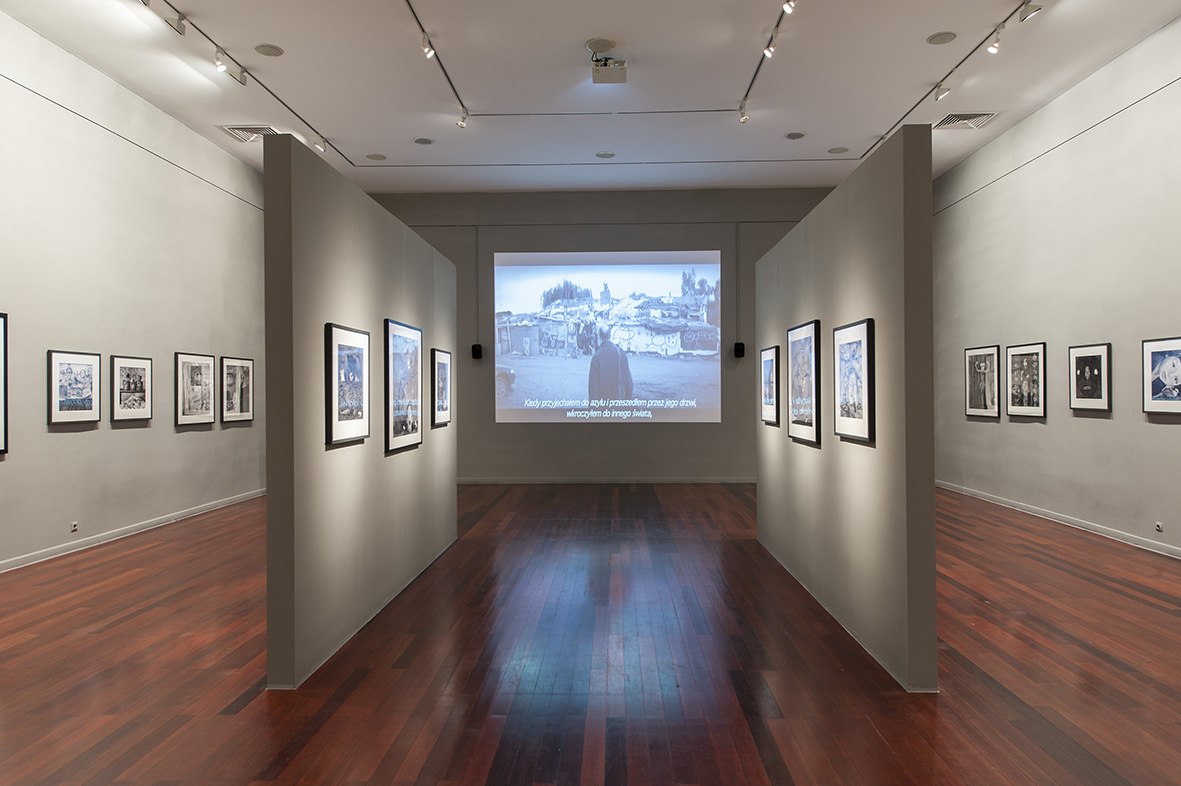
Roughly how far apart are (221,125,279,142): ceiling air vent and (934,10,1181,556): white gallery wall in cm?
956

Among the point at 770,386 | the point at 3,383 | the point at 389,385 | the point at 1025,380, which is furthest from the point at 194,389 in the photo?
the point at 1025,380

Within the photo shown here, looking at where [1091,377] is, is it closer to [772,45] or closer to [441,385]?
[772,45]

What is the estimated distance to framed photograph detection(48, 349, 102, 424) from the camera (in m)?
6.39

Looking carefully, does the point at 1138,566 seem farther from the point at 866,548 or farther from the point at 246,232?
the point at 246,232

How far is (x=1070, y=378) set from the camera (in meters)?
7.65

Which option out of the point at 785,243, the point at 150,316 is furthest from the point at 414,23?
the point at 150,316

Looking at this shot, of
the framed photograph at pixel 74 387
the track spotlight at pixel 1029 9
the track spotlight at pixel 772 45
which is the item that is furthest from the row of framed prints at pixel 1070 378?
the framed photograph at pixel 74 387

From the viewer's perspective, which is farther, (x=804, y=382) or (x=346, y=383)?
(x=804, y=382)

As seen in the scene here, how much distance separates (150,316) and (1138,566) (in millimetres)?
10302

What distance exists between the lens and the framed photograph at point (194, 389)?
8.30 metres

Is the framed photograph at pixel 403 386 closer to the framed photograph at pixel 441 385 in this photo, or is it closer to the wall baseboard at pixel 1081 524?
the framed photograph at pixel 441 385

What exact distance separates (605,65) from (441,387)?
12.0ft

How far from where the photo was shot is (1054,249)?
7.89 m

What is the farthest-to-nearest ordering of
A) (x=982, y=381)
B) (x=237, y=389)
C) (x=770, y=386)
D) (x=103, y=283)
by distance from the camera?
1. (x=237, y=389)
2. (x=982, y=381)
3. (x=103, y=283)
4. (x=770, y=386)
